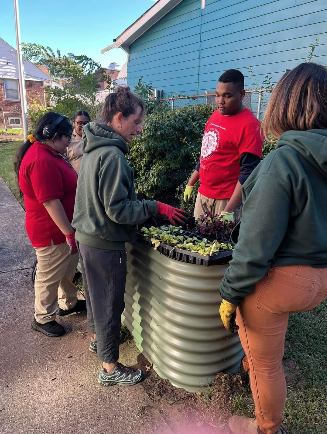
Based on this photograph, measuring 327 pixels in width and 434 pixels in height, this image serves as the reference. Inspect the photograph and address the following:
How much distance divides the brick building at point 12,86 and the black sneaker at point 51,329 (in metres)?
27.1

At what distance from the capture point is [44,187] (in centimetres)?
267

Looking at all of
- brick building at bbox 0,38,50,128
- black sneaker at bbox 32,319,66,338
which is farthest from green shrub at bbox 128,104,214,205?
brick building at bbox 0,38,50,128

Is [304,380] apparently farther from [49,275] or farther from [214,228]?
[49,275]

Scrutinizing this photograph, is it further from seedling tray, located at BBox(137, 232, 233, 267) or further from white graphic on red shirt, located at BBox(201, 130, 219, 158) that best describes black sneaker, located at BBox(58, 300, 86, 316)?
white graphic on red shirt, located at BBox(201, 130, 219, 158)

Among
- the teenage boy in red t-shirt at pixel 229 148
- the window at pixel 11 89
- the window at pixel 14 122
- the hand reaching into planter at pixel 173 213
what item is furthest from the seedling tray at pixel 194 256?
the window at pixel 11 89

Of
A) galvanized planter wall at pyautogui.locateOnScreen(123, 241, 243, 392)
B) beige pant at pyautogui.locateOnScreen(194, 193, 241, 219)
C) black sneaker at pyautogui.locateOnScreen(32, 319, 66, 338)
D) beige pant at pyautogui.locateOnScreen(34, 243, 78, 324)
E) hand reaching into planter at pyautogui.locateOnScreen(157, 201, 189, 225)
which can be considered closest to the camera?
galvanized planter wall at pyautogui.locateOnScreen(123, 241, 243, 392)

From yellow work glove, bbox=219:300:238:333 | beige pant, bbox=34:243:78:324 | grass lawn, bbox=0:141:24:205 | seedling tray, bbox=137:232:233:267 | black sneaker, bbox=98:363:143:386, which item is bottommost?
grass lawn, bbox=0:141:24:205

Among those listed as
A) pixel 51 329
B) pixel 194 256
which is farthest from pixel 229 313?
pixel 51 329

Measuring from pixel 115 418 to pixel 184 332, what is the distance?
733mm

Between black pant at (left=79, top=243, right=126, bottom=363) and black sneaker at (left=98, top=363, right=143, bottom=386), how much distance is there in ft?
0.37

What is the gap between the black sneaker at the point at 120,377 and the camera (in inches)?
98.2

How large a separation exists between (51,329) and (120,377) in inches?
37.7

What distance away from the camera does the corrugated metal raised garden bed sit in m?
2.12

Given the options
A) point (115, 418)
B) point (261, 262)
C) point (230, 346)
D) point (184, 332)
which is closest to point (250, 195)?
point (261, 262)
